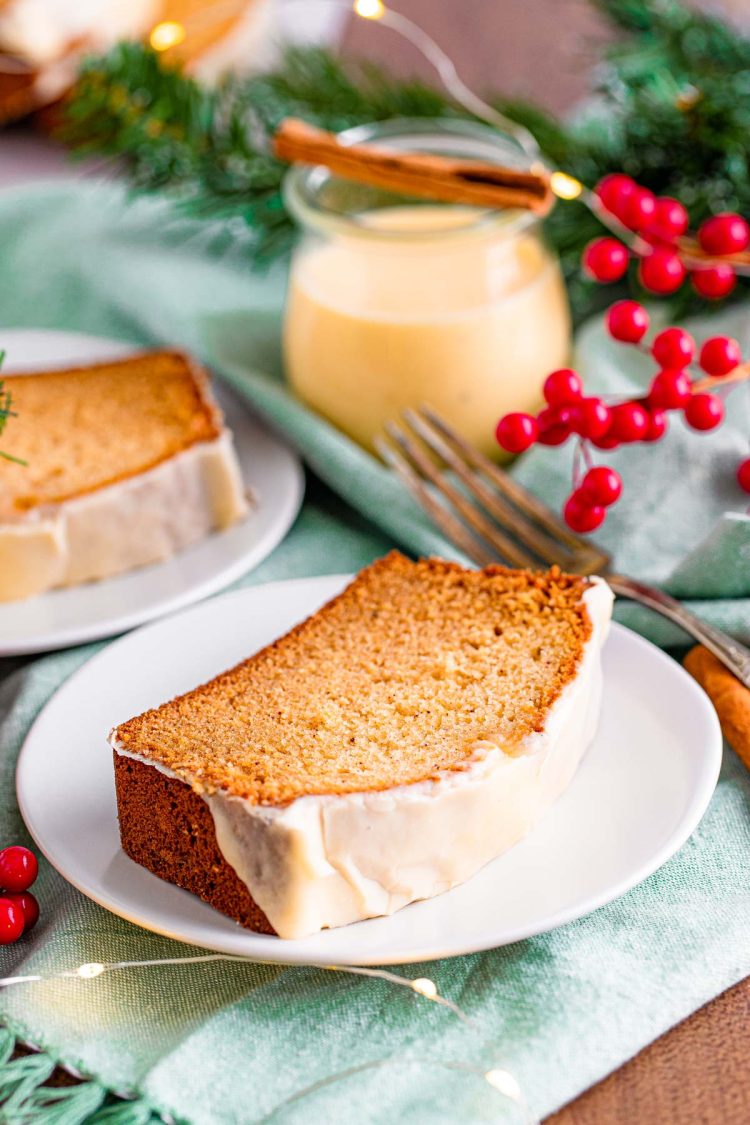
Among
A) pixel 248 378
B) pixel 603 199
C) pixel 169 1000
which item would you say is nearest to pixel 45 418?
pixel 248 378

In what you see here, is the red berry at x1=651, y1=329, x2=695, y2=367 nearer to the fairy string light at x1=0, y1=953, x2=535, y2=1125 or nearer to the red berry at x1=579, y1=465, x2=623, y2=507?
the red berry at x1=579, y1=465, x2=623, y2=507

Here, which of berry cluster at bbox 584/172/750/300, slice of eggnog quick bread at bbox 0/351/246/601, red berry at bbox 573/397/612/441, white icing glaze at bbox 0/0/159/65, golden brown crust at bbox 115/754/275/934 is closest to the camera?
golden brown crust at bbox 115/754/275/934

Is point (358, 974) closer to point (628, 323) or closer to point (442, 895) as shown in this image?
point (442, 895)

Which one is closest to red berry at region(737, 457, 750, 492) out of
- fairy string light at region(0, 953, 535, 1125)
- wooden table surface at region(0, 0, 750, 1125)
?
fairy string light at region(0, 953, 535, 1125)

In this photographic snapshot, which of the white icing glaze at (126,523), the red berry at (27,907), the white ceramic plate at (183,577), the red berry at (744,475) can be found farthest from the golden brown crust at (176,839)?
the red berry at (744,475)

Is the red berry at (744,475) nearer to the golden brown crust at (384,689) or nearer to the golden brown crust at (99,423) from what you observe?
the golden brown crust at (384,689)

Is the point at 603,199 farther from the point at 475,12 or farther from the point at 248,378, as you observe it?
the point at 475,12
